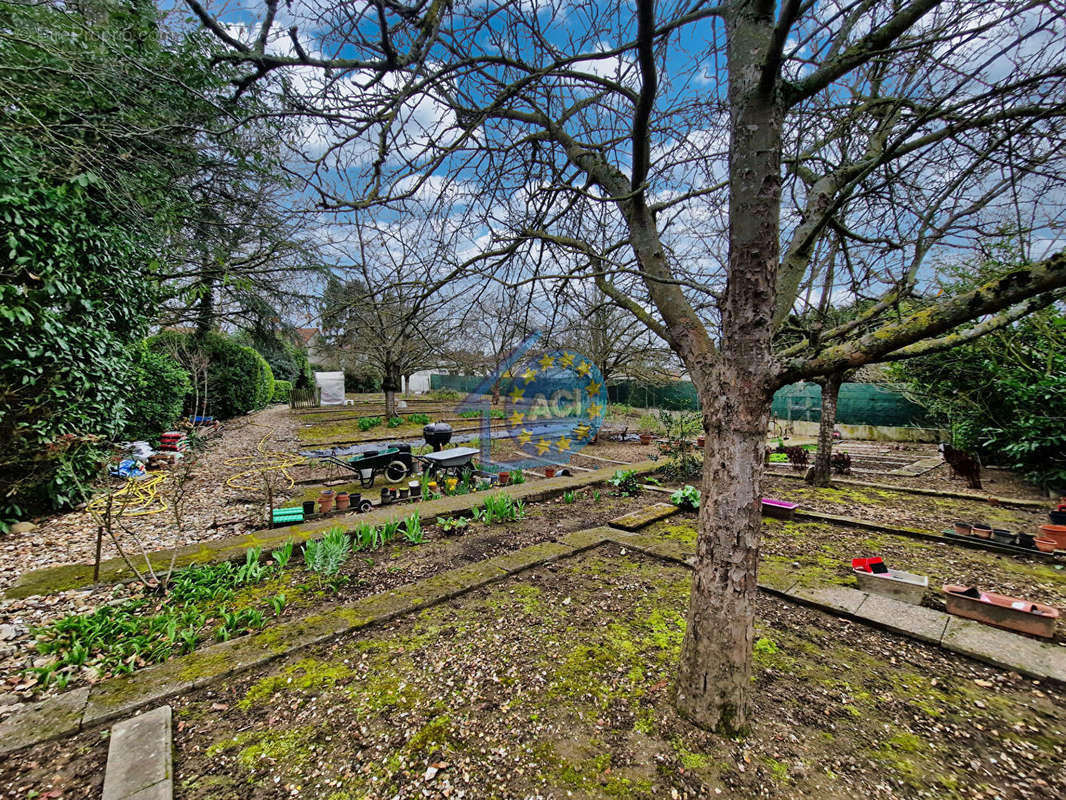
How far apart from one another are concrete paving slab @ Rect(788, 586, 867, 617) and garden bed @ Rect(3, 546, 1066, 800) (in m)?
0.17

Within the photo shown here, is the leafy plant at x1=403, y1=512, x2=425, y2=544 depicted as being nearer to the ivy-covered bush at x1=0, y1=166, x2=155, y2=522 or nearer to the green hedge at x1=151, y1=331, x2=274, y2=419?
the ivy-covered bush at x1=0, y1=166, x2=155, y2=522

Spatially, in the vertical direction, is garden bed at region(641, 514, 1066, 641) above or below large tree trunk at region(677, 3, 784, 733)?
below

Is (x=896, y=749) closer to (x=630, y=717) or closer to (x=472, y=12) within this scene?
(x=630, y=717)

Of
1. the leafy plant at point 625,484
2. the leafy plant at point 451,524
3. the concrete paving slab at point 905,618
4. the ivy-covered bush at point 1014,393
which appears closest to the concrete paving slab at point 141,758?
the leafy plant at point 451,524

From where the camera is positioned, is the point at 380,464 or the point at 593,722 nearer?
the point at 593,722

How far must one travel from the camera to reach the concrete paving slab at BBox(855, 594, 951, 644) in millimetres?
2875

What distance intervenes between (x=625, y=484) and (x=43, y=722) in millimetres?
6761

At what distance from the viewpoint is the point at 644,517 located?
550 centimetres

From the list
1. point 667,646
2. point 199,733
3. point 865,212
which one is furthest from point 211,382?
point 865,212

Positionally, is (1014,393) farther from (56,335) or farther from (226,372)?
(226,372)

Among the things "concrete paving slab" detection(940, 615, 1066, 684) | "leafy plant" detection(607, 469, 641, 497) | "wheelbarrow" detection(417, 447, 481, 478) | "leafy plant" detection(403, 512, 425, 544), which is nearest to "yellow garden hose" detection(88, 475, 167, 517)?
"leafy plant" detection(403, 512, 425, 544)

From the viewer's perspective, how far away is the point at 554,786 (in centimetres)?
178

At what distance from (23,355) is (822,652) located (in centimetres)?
823

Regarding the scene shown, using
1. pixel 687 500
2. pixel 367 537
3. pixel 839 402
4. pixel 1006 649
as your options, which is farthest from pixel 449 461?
pixel 839 402
